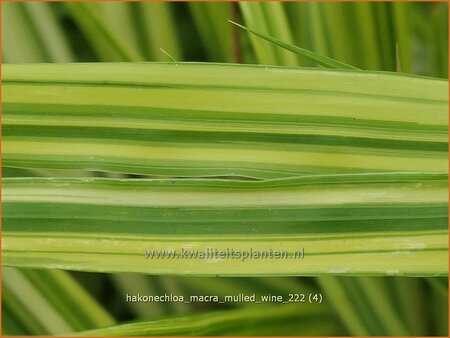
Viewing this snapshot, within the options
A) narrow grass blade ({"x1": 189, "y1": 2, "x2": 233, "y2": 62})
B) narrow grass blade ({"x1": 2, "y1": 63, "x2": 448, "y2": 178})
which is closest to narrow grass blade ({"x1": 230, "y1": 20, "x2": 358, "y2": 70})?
narrow grass blade ({"x1": 2, "y1": 63, "x2": 448, "y2": 178})

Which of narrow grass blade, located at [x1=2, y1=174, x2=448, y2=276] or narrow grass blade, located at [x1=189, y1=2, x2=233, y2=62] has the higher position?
narrow grass blade, located at [x1=189, y1=2, x2=233, y2=62]

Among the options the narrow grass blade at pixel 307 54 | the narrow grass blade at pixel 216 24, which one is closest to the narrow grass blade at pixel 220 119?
the narrow grass blade at pixel 307 54

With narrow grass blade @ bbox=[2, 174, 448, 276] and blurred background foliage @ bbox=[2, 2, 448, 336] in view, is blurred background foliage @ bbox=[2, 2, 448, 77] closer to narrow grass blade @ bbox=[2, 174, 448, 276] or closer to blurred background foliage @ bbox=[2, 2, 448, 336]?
blurred background foliage @ bbox=[2, 2, 448, 336]

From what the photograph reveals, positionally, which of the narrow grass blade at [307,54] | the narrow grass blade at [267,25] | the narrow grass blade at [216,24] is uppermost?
the narrow grass blade at [216,24]

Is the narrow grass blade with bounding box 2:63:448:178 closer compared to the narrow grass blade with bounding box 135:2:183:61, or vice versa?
the narrow grass blade with bounding box 2:63:448:178

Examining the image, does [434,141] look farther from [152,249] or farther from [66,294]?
[66,294]

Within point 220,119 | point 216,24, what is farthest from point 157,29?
point 220,119

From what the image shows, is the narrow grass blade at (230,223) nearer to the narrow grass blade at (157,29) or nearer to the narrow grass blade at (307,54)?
the narrow grass blade at (307,54)
